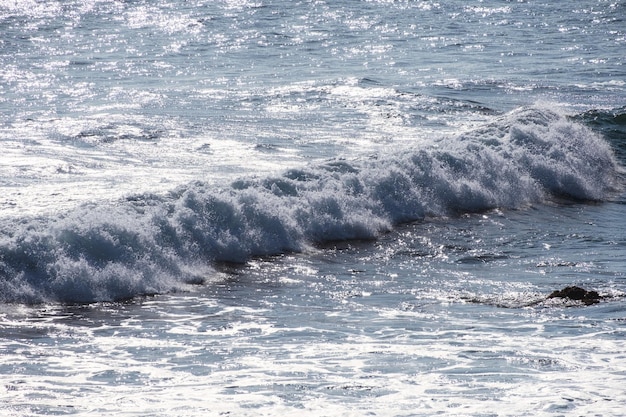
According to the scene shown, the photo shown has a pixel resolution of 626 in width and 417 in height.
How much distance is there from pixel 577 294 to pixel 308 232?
14.7 feet

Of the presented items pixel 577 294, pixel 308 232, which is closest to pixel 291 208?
pixel 308 232

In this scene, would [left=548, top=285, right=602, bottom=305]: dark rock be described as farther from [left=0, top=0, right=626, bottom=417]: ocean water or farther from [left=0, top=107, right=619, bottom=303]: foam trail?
[left=0, top=107, right=619, bottom=303]: foam trail

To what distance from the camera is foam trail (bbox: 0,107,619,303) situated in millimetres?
11453

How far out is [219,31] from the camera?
33.8m

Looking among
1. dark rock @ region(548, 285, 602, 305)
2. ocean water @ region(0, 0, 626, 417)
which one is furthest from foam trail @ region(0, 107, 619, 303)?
dark rock @ region(548, 285, 602, 305)

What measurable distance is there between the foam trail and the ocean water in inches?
1.5

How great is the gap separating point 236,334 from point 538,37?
26443mm

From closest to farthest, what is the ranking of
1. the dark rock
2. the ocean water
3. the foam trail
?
the ocean water → the dark rock → the foam trail

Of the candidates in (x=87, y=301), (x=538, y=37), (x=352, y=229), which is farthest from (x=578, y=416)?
(x=538, y=37)

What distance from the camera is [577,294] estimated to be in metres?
10.6

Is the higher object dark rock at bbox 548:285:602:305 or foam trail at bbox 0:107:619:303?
foam trail at bbox 0:107:619:303

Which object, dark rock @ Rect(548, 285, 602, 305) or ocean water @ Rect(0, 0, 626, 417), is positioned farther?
dark rock @ Rect(548, 285, 602, 305)

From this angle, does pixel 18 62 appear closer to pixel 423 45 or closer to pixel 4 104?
pixel 4 104

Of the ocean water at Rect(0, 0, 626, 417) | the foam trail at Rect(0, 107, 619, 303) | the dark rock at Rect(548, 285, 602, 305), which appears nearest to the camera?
the ocean water at Rect(0, 0, 626, 417)
